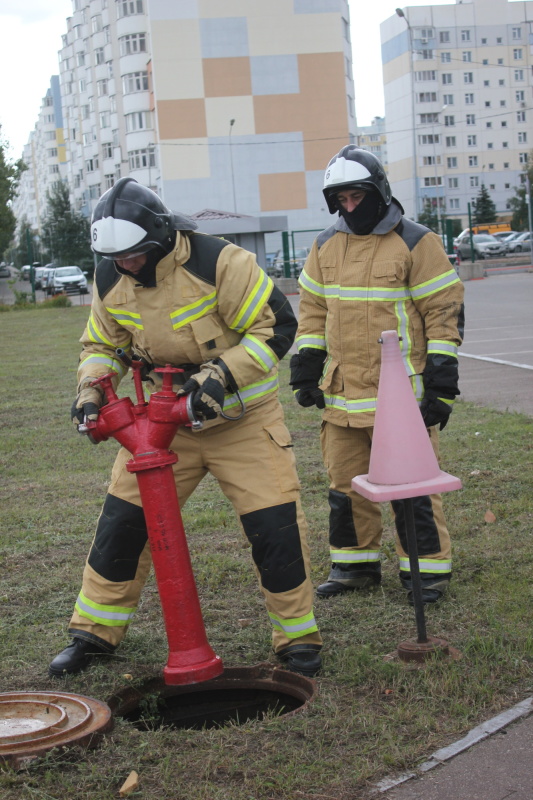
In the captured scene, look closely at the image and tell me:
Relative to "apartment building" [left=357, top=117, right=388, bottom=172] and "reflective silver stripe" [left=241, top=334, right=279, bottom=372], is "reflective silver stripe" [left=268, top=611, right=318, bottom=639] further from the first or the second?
"apartment building" [left=357, top=117, right=388, bottom=172]

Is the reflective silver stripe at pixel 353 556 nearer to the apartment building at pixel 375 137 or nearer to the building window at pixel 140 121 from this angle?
the building window at pixel 140 121

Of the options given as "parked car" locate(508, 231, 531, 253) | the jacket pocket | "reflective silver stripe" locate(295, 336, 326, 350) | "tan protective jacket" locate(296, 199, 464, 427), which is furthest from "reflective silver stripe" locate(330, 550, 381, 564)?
"parked car" locate(508, 231, 531, 253)

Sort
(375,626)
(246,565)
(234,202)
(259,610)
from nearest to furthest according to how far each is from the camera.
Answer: (375,626) < (259,610) < (246,565) < (234,202)

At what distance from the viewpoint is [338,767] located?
2887 mm

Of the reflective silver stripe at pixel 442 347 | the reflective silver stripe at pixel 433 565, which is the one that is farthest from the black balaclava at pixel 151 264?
the reflective silver stripe at pixel 433 565

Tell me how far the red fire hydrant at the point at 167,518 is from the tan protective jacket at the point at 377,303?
3.58 ft

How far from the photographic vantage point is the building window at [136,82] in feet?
219

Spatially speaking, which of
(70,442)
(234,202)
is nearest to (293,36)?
(234,202)

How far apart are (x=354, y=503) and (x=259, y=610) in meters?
0.65

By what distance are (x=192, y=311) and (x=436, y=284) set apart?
118 centimetres

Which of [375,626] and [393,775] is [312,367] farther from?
[393,775]

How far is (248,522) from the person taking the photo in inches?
145

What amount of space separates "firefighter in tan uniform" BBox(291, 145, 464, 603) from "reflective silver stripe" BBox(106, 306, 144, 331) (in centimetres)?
102

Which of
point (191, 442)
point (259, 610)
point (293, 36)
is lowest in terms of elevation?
point (259, 610)
